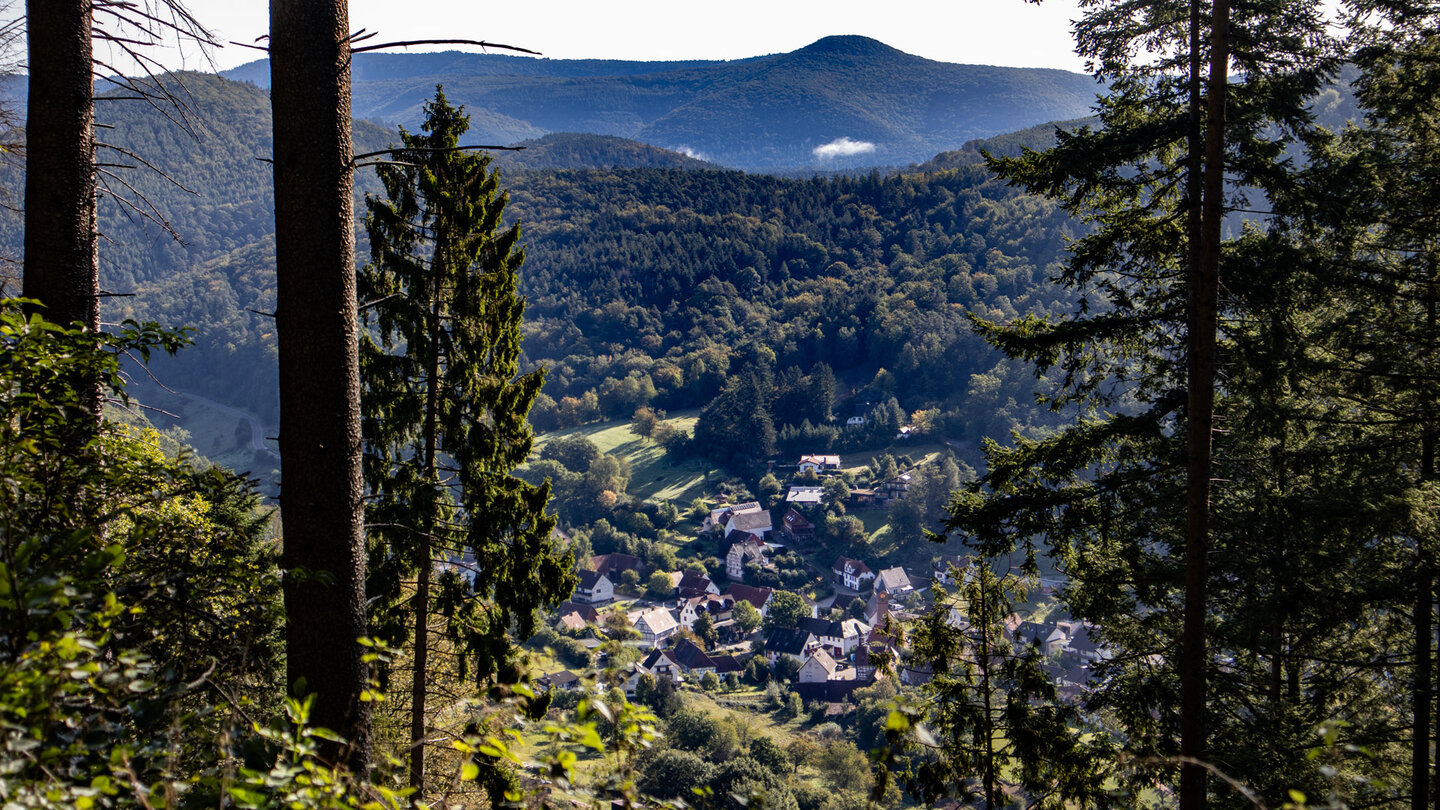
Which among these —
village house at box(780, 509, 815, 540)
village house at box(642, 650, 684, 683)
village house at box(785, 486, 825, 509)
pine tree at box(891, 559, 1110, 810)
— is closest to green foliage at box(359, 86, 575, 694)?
pine tree at box(891, 559, 1110, 810)

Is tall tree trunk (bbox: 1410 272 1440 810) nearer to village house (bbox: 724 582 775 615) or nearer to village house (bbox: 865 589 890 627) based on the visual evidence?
village house (bbox: 865 589 890 627)

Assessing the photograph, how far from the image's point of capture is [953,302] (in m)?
93.2

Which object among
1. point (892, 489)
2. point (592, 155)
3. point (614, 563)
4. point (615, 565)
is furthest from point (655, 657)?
point (592, 155)

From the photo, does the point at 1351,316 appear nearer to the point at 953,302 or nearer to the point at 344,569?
the point at 344,569

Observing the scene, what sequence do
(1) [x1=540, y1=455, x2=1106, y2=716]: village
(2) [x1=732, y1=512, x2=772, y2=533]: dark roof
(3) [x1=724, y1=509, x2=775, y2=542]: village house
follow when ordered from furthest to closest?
1. (2) [x1=732, y1=512, x2=772, y2=533]: dark roof
2. (3) [x1=724, y1=509, x2=775, y2=542]: village house
3. (1) [x1=540, y1=455, x2=1106, y2=716]: village

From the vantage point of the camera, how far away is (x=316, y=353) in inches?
124

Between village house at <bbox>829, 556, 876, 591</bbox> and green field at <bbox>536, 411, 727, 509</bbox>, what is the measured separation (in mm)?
15705

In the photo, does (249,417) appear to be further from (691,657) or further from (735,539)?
(691,657)

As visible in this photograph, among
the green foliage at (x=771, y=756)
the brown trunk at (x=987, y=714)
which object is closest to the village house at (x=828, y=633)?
the green foliage at (x=771, y=756)

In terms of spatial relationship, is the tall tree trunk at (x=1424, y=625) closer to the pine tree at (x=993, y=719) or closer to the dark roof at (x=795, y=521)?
the pine tree at (x=993, y=719)

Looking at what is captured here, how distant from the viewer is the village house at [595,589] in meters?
50.3

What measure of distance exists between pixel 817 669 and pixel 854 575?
16.1 metres

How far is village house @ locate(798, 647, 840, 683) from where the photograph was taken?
3803cm

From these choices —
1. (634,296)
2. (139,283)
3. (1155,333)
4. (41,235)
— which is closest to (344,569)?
(41,235)
